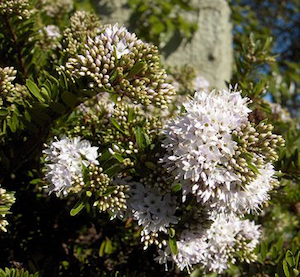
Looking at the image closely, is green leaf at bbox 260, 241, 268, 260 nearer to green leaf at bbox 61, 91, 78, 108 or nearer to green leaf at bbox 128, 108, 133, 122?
green leaf at bbox 128, 108, 133, 122

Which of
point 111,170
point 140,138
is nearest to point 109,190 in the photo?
point 111,170

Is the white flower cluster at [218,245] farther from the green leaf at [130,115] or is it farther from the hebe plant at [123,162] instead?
the green leaf at [130,115]

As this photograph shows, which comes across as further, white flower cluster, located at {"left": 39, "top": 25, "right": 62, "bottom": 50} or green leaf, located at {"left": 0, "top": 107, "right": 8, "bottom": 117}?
white flower cluster, located at {"left": 39, "top": 25, "right": 62, "bottom": 50}

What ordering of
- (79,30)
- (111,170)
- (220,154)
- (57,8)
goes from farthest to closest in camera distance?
(57,8) → (79,30) → (111,170) → (220,154)

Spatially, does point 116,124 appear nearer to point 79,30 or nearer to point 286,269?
point 79,30

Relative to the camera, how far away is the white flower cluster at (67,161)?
114 cm

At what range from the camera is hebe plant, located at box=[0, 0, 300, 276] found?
107 centimetres

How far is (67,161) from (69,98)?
→ 177 mm

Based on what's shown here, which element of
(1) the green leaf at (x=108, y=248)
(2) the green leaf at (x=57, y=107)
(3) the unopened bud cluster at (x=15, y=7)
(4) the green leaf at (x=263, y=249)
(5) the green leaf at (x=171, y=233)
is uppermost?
(3) the unopened bud cluster at (x=15, y=7)

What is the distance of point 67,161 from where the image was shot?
116cm

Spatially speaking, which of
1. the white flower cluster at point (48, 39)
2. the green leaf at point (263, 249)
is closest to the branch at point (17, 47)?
the white flower cluster at point (48, 39)

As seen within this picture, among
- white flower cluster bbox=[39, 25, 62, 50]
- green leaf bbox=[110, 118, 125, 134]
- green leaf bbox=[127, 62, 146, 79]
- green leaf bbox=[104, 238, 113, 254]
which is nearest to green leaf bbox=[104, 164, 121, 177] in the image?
green leaf bbox=[110, 118, 125, 134]

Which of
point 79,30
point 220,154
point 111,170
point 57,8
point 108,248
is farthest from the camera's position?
point 57,8

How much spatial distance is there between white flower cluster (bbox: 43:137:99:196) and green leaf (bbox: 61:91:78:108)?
103mm
